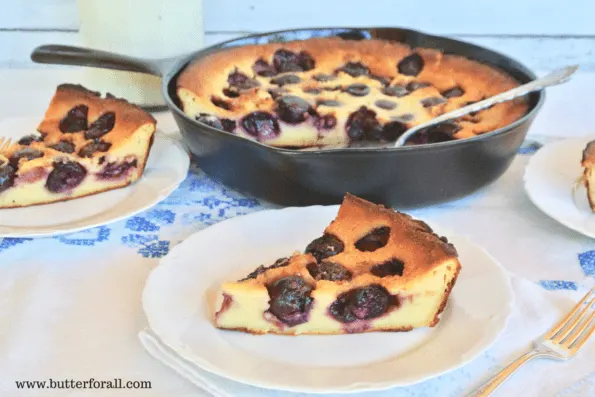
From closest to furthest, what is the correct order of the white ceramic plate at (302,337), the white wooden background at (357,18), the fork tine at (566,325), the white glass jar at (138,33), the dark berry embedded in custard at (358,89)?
1. the white ceramic plate at (302,337)
2. the fork tine at (566,325)
3. the dark berry embedded in custard at (358,89)
4. the white glass jar at (138,33)
5. the white wooden background at (357,18)

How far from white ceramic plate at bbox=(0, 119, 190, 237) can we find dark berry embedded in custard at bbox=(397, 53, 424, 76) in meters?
0.58

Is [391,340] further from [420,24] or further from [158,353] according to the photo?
[420,24]

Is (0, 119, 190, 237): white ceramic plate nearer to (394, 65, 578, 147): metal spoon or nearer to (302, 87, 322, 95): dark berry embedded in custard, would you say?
(302, 87, 322, 95): dark berry embedded in custard

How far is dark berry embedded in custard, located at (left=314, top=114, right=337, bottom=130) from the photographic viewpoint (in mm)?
1550

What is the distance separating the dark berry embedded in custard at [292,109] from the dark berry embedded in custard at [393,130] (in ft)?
0.54

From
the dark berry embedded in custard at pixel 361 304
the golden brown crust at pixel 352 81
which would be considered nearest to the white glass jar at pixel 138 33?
the golden brown crust at pixel 352 81

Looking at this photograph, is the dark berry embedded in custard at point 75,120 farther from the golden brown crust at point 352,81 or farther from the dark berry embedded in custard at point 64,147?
the golden brown crust at point 352,81

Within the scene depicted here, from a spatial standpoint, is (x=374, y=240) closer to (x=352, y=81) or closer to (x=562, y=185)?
(x=562, y=185)

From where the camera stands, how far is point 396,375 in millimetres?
875

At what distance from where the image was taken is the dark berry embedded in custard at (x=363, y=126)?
1.54 meters

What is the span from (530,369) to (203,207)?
26.3 inches

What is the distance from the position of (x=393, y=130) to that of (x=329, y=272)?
58 centimetres

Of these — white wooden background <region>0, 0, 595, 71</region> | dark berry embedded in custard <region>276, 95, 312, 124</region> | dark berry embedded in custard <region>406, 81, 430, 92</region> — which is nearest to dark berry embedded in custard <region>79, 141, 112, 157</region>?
dark berry embedded in custard <region>276, 95, 312, 124</region>

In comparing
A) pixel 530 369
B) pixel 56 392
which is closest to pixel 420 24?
pixel 530 369
